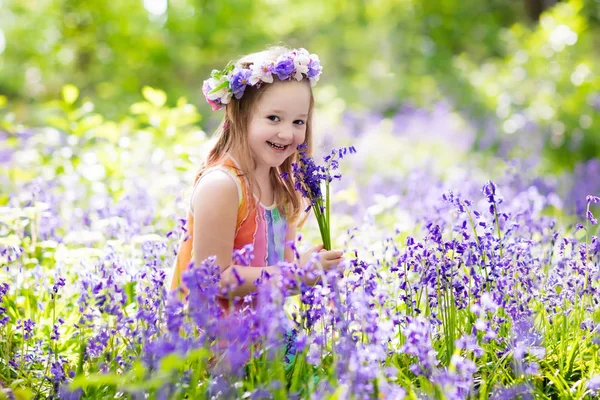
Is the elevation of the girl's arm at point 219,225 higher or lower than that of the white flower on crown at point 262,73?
lower

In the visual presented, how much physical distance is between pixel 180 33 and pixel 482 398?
11.1 meters

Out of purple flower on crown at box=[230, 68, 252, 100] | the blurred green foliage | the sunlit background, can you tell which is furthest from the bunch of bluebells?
the blurred green foliage

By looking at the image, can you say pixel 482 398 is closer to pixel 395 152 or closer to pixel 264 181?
pixel 264 181

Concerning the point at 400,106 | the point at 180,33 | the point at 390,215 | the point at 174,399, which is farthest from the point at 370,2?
the point at 174,399

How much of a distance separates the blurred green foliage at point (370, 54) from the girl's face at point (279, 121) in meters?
6.05

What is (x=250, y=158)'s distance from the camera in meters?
2.86

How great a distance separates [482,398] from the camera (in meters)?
2.18

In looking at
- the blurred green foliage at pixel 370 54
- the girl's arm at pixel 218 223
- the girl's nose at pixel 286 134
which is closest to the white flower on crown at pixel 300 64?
the girl's nose at pixel 286 134

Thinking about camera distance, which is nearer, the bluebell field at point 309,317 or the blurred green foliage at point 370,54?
the bluebell field at point 309,317

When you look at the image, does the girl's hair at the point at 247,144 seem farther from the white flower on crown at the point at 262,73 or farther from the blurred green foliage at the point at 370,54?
the blurred green foliage at the point at 370,54

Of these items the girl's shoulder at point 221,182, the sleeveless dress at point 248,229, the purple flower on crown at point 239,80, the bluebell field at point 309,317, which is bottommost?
the bluebell field at point 309,317

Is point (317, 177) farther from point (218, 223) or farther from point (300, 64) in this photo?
point (300, 64)

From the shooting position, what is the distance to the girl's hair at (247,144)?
2.83m

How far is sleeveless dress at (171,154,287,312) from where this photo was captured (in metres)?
2.76
